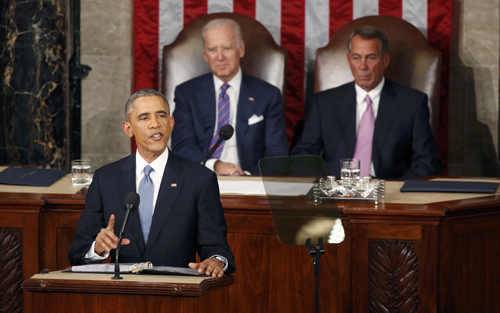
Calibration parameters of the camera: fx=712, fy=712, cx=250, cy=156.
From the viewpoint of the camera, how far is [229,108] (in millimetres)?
5027

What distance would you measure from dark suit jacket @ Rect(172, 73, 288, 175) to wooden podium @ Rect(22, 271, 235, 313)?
2.72 metres

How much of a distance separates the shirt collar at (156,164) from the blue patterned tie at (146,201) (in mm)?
21

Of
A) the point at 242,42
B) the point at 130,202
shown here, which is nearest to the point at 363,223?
the point at 130,202

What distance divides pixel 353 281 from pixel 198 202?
86 cm

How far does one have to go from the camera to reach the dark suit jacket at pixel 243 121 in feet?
15.7

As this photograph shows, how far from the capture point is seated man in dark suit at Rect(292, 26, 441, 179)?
4645 millimetres

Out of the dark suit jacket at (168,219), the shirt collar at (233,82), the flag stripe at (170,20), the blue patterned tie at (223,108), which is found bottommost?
the dark suit jacket at (168,219)

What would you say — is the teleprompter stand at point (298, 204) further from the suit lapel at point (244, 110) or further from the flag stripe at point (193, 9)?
the flag stripe at point (193, 9)

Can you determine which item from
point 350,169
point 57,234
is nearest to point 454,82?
point 350,169

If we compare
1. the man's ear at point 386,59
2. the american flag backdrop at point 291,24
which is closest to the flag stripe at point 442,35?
the american flag backdrop at point 291,24

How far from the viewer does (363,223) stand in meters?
2.86

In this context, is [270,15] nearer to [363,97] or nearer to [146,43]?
[146,43]

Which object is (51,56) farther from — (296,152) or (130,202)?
(130,202)

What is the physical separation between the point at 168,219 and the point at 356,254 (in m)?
0.90
